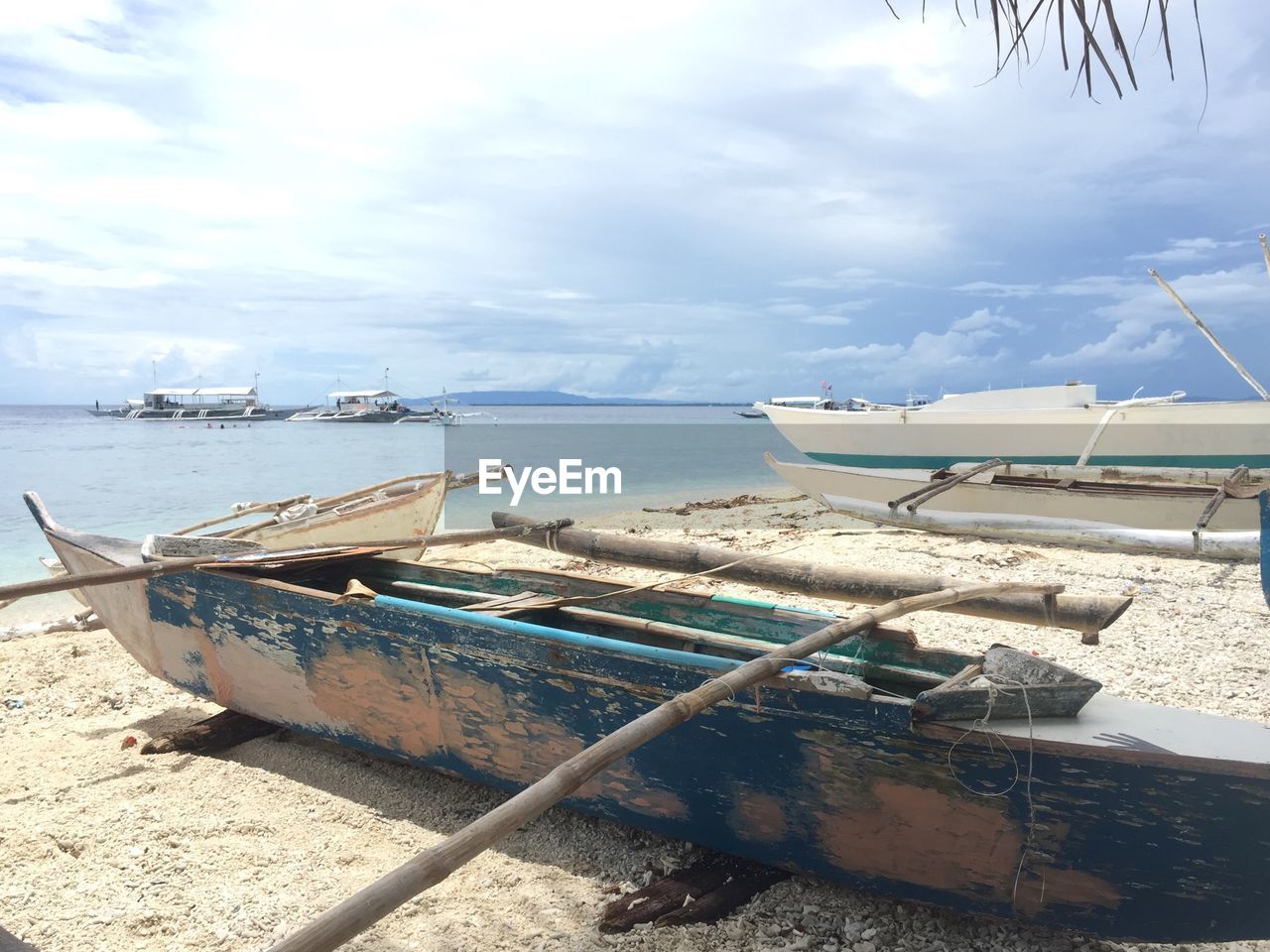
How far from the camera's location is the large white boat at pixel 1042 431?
14844mm

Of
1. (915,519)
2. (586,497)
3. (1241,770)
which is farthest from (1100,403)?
(1241,770)

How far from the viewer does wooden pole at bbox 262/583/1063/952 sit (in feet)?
5.50

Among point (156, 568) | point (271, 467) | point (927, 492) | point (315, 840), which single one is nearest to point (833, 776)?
point (315, 840)

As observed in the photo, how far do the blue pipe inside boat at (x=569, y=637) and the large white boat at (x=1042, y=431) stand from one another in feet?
44.0

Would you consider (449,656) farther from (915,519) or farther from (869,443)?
(869,443)

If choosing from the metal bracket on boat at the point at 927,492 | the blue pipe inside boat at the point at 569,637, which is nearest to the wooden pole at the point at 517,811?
the blue pipe inside boat at the point at 569,637

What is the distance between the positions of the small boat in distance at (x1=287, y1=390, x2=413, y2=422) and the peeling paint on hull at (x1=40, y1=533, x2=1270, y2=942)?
6211 centimetres

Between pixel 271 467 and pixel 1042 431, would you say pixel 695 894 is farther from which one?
pixel 271 467

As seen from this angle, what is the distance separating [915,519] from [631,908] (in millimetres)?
9308

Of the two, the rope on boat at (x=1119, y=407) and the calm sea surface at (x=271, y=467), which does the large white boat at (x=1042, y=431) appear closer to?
the rope on boat at (x=1119, y=407)

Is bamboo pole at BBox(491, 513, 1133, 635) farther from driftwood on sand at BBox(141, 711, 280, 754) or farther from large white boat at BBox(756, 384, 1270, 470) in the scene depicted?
large white boat at BBox(756, 384, 1270, 470)

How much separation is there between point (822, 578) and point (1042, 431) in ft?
47.8

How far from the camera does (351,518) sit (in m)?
8.42

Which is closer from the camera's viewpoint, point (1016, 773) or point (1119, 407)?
point (1016, 773)
